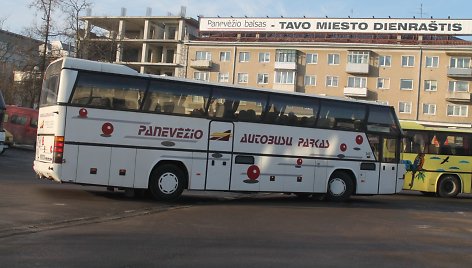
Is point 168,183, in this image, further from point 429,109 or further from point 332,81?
point 429,109

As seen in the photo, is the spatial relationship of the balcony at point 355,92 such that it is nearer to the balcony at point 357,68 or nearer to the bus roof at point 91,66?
the balcony at point 357,68

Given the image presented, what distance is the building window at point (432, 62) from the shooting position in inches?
2835

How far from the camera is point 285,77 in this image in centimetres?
7725

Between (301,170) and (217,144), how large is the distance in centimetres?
313

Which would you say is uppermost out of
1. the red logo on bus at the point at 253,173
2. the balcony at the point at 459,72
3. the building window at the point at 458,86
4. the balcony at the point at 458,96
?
the balcony at the point at 459,72

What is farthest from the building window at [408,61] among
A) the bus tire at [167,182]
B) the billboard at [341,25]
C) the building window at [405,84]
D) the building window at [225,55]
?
the bus tire at [167,182]

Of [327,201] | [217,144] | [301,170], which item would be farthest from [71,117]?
[327,201]

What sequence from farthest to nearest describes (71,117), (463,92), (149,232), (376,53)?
(376,53), (463,92), (71,117), (149,232)

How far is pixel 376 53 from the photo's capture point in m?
74.7

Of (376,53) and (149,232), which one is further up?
(376,53)

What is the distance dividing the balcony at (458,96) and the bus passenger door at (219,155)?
201 feet

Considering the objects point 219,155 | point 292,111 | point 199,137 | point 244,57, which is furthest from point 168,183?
point 244,57

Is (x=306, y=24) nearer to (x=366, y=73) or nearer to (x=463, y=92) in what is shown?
(x=366, y=73)

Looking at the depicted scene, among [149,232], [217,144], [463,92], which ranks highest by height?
[463,92]
